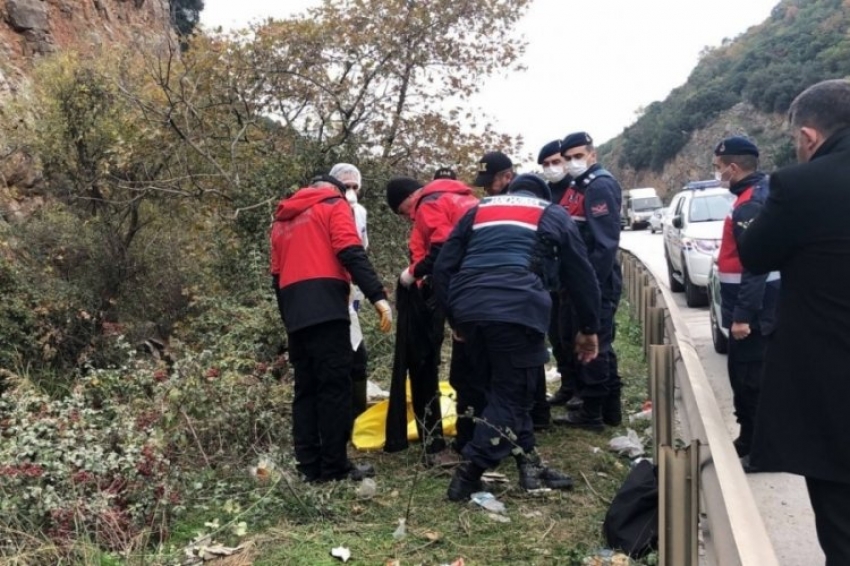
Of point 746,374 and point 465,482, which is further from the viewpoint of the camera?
point 746,374

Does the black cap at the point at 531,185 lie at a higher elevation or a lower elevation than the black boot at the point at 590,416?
higher

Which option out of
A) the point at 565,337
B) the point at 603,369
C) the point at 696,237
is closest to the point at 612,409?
the point at 603,369

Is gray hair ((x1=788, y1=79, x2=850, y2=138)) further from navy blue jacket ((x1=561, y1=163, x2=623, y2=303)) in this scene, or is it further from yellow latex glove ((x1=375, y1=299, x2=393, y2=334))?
navy blue jacket ((x1=561, y1=163, x2=623, y2=303))

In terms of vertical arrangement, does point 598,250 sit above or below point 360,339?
above

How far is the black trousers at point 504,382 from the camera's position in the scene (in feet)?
14.0

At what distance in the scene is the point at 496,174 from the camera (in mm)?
5379

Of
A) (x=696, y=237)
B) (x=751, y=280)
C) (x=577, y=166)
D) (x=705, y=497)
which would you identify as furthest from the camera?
(x=696, y=237)

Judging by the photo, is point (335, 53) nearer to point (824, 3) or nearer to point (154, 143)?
point (154, 143)

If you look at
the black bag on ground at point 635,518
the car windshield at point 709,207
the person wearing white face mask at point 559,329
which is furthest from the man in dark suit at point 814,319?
the car windshield at point 709,207

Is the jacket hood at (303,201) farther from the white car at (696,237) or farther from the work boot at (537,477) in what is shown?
the white car at (696,237)

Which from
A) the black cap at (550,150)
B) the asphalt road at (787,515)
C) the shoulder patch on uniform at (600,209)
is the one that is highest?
the black cap at (550,150)

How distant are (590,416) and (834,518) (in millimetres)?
3285

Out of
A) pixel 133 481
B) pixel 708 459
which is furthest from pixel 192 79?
pixel 708 459

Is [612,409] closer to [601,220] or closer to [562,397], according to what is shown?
[562,397]
